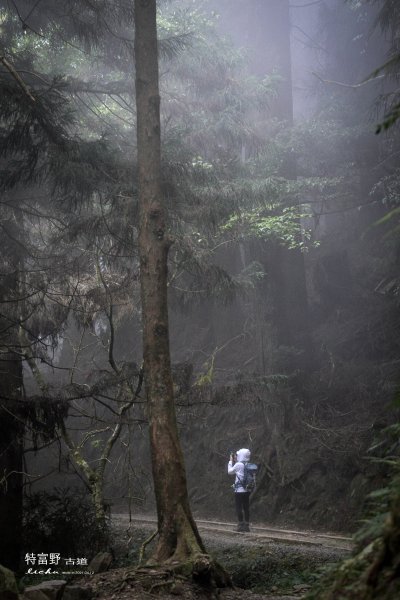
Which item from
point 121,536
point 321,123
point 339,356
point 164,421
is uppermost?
point 321,123

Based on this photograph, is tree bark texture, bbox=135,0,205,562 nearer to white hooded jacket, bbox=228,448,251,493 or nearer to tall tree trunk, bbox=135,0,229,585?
tall tree trunk, bbox=135,0,229,585

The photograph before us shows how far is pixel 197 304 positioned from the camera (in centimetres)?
1603

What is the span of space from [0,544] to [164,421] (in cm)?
486

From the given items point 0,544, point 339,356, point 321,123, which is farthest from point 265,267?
point 0,544

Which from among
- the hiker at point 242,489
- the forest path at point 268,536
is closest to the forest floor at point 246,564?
the forest path at point 268,536

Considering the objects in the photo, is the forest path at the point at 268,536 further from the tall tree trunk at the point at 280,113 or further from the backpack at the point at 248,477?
the tall tree trunk at the point at 280,113

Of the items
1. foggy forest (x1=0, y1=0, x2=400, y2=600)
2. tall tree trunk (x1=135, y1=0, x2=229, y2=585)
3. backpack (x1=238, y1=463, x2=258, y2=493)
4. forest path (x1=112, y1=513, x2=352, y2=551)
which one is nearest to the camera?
tall tree trunk (x1=135, y1=0, x2=229, y2=585)

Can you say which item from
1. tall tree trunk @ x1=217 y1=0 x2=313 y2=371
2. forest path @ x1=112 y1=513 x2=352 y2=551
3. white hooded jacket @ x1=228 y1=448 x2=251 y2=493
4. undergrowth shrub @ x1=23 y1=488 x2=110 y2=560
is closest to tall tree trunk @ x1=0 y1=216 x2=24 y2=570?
undergrowth shrub @ x1=23 y1=488 x2=110 y2=560

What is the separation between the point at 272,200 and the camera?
15.1 metres

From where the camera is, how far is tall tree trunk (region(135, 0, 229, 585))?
734cm

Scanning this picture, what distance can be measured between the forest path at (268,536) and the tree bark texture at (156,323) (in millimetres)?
3570

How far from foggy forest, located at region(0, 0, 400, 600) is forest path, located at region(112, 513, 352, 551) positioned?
111mm

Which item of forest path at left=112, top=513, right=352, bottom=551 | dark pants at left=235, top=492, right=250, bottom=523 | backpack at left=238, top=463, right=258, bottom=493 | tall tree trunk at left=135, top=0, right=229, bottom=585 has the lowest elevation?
forest path at left=112, top=513, right=352, bottom=551

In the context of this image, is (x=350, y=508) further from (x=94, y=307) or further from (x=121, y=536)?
(x=94, y=307)
